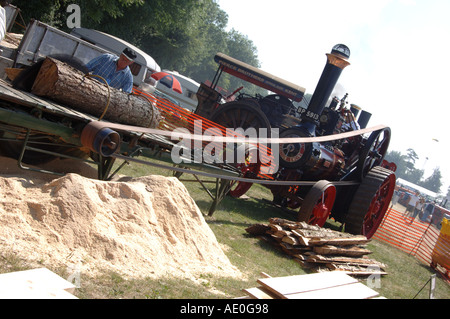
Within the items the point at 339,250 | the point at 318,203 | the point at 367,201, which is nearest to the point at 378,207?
the point at 367,201

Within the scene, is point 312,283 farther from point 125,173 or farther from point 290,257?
point 125,173

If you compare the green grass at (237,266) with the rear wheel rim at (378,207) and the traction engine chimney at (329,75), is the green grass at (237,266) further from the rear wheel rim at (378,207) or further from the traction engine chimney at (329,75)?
the traction engine chimney at (329,75)

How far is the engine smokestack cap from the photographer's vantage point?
1009cm

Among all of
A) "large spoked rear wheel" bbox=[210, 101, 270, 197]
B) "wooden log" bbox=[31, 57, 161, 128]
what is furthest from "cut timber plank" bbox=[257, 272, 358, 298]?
"large spoked rear wheel" bbox=[210, 101, 270, 197]

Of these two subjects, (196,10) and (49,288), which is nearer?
(49,288)

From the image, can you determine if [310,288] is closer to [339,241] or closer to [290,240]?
[290,240]

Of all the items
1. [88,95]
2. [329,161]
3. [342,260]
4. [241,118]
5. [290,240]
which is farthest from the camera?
[241,118]

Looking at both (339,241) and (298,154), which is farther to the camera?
(298,154)

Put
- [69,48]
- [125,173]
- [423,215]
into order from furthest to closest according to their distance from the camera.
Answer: [423,215] → [69,48] → [125,173]

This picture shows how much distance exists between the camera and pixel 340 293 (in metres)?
3.63

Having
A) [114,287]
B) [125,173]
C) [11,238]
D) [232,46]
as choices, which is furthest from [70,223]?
[232,46]

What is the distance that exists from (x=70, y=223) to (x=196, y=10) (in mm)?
24979

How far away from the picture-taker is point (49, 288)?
8.23ft

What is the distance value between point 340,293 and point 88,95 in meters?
3.72
